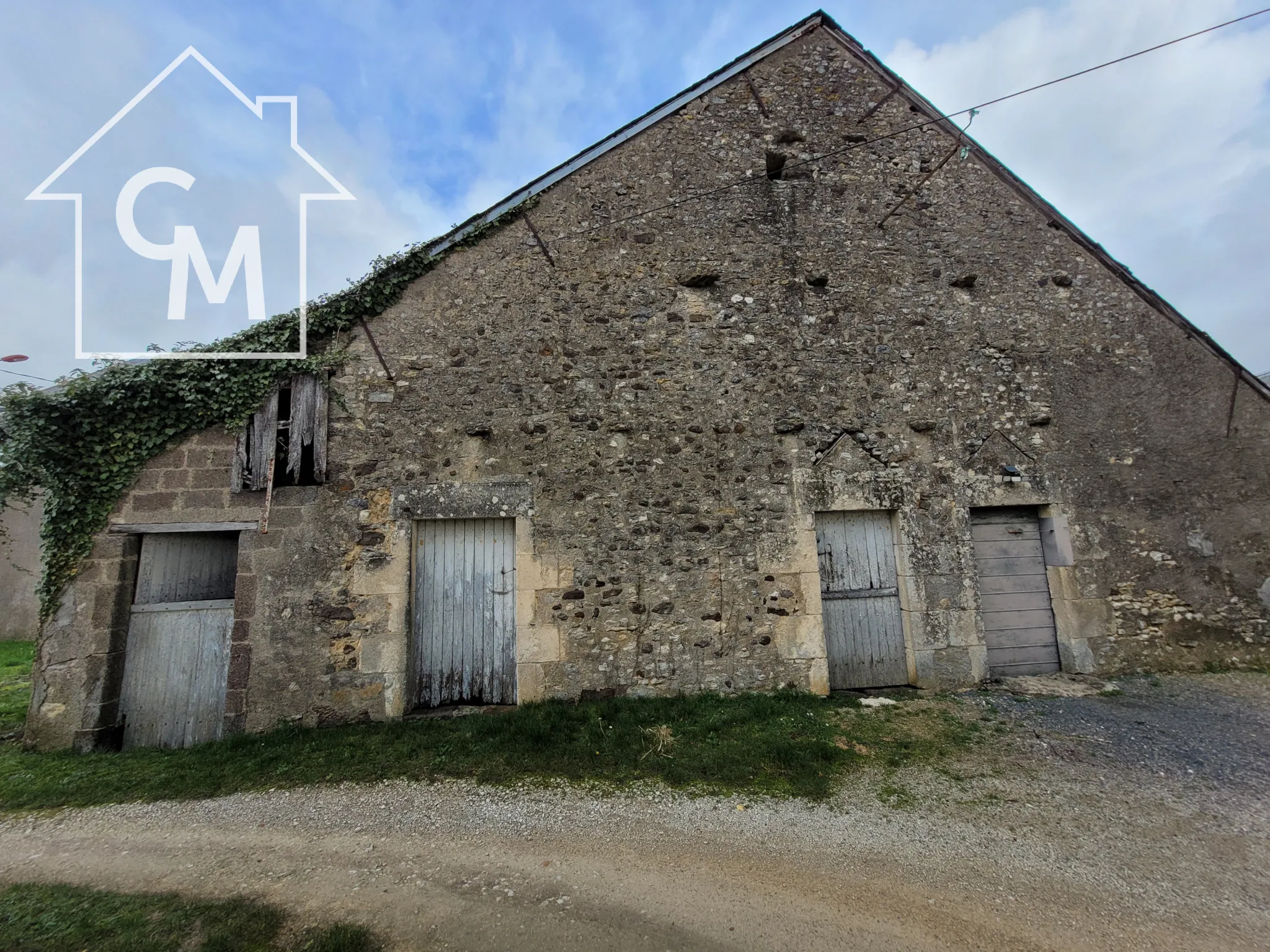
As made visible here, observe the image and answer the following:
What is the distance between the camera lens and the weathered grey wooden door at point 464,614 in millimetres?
5172

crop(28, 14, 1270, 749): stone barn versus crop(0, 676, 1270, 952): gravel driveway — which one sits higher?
crop(28, 14, 1270, 749): stone barn

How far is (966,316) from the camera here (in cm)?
606

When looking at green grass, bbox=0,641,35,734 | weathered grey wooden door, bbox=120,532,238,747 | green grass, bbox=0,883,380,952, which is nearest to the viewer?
green grass, bbox=0,883,380,952

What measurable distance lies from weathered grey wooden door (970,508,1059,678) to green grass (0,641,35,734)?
9.37 m

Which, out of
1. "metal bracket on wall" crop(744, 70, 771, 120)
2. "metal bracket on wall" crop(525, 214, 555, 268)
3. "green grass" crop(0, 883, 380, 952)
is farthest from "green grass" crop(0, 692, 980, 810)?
"metal bracket on wall" crop(744, 70, 771, 120)

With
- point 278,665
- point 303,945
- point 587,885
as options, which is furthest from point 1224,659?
point 278,665

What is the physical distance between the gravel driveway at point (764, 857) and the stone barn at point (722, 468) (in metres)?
1.49

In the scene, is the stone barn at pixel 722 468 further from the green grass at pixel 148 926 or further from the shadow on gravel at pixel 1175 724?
the green grass at pixel 148 926

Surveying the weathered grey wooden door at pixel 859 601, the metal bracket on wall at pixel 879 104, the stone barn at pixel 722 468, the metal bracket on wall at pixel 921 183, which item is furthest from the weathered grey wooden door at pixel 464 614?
the metal bracket on wall at pixel 879 104

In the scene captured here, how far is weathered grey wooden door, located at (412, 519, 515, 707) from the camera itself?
5172 millimetres

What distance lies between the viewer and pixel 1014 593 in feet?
19.2

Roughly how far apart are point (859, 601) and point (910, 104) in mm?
5734

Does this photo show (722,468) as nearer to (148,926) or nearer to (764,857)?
(764,857)

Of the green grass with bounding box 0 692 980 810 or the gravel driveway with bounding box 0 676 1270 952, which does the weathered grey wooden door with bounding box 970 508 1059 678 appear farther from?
the gravel driveway with bounding box 0 676 1270 952
